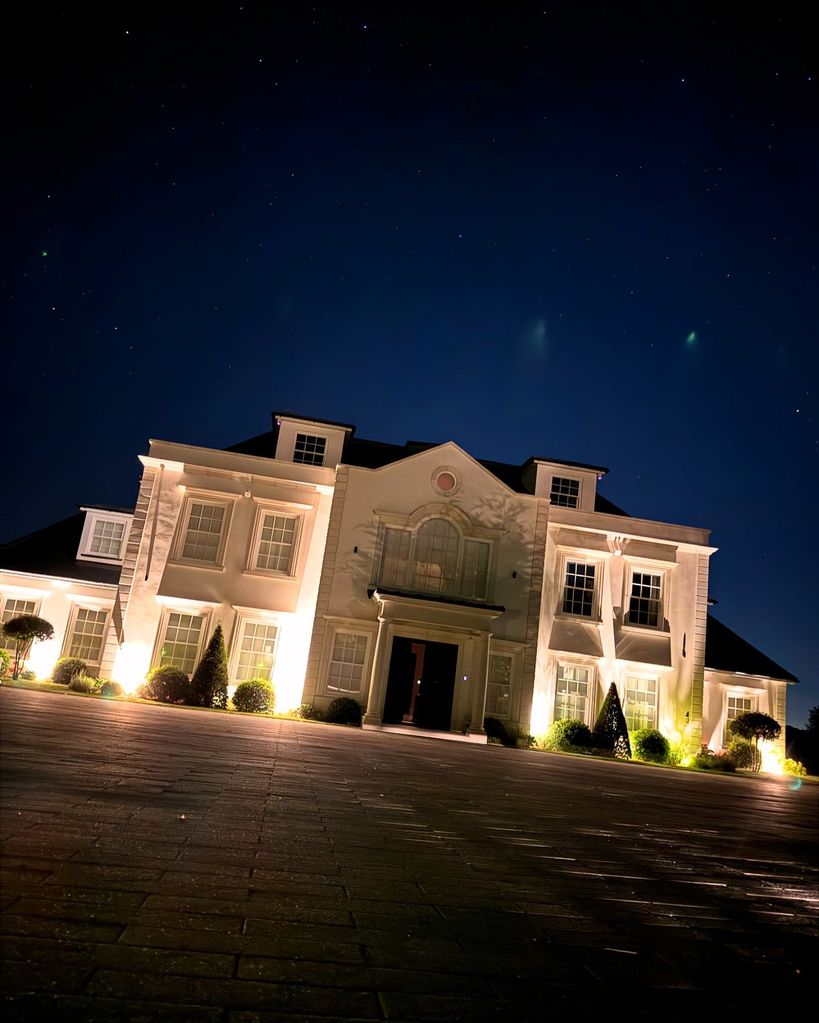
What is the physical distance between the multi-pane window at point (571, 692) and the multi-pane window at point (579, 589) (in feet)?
6.19

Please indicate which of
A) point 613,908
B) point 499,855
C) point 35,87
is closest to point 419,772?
point 499,855

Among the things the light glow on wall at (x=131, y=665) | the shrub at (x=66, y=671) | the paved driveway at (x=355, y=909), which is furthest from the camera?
the shrub at (x=66, y=671)

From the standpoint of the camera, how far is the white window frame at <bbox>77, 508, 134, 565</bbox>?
2375 cm

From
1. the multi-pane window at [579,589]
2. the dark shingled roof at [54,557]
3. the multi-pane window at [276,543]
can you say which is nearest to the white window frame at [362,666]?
the multi-pane window at [276,543]

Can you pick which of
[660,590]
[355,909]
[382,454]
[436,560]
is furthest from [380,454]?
[355,909]

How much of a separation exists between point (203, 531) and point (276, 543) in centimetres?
240

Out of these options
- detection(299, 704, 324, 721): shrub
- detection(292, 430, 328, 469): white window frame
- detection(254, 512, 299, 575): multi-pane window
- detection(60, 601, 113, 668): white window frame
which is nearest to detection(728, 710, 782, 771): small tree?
detection(299, 704, 324, 721): shrub

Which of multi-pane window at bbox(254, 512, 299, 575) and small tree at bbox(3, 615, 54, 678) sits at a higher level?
multi-pane window at bbox(254, 512, 299, 575)

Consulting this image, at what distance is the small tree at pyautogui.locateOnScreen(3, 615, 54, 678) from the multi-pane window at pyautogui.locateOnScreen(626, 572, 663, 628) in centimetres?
1893

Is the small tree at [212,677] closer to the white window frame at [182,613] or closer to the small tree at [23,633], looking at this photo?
the white window frame at [182,613]

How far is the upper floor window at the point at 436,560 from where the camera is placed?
21.3 metres

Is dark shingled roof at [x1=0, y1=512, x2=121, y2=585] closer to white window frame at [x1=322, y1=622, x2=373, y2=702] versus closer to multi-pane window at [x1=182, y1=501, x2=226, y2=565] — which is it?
multi-pane window at [x1=182, y1=501, x2=226, y2=565]

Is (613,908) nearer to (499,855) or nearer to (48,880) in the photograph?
(499,855)

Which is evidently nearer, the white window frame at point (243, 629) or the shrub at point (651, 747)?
the white window frame at point (243, 629)
